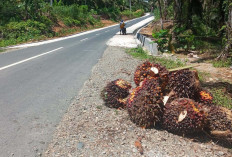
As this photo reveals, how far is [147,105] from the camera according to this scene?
3.79 m

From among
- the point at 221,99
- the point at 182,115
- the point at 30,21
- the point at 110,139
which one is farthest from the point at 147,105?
the point at 30,21

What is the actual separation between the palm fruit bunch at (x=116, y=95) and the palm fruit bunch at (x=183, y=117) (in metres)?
1.12

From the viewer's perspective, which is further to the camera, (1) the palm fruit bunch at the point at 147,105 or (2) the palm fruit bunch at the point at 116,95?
(2) the palm fruit bunch at the point at 116,95

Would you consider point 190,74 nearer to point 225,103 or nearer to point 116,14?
point 225,103

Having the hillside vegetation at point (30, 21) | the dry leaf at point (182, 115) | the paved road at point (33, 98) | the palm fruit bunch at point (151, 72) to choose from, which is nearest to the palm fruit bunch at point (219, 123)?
the dry leaf at point (182, 115)

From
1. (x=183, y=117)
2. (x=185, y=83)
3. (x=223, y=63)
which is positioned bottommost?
(x=223, y=63)

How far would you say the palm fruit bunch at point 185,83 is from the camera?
4188 mm

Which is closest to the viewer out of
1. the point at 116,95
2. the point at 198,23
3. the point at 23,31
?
the point at 116,95

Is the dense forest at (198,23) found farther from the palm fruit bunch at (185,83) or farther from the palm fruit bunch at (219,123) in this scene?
the palm fruit bunch at (219,123)

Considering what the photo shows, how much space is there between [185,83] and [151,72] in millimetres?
635

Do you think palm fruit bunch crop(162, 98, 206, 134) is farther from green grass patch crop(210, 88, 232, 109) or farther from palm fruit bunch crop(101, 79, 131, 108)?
green grass patch crop(210, 88, 232, 109)

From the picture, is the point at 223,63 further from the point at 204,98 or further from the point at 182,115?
the point at 182,115

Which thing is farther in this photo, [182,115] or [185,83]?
[185,83]

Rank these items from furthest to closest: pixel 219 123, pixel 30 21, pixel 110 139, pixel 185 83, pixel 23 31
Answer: pixel 30 21 < pixel 23 31 < pixel 185 83 < pixel 219 123 < pixel 110 139
